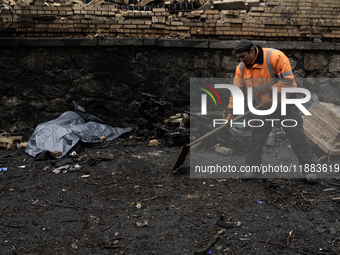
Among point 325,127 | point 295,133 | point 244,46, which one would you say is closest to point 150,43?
point 244,46

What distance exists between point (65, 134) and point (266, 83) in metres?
3.23

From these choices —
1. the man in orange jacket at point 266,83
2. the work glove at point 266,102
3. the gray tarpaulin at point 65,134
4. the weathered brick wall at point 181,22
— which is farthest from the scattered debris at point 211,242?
the weathered brick wall at point 181,22

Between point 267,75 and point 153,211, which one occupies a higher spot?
point 267,75

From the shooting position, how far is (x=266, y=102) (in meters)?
4.32

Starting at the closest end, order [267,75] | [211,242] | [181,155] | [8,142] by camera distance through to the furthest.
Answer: [211,242]
[267,75]
[181,155]
[8,142]

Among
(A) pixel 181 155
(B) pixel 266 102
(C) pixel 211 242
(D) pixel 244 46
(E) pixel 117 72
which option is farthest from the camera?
(E) pixel 117 72

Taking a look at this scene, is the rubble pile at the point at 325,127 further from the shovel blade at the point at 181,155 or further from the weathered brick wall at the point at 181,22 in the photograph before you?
the shovel blade at the point at 181,155

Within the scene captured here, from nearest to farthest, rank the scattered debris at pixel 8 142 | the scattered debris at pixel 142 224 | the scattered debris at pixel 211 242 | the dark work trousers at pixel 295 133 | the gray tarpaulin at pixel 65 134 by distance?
the scattered debris at pixel 211 242 < the scattered debris at pixel 142 224 < the dark work trousers at pixel 295 133 < the gray tarpaulin at pixel 65 134 < the scattered debris at pixel 8 142

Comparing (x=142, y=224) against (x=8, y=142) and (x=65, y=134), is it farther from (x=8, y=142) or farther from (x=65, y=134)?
(x=8, y=142)

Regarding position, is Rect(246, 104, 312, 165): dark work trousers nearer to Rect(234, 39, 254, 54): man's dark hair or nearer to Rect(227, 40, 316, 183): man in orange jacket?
Rect(227, 40, 316, 183): man in orange jacket

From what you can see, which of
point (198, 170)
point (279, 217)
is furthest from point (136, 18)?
point (279, 217)

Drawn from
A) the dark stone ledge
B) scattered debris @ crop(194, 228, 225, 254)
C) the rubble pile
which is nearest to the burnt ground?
scattered debris @ crop(194, 228, 225, 254)

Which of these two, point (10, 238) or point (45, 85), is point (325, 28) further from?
point (10, 238)

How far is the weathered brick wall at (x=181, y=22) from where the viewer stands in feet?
20.2
